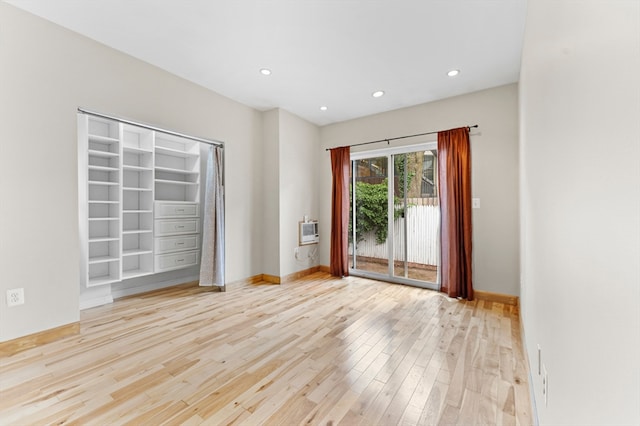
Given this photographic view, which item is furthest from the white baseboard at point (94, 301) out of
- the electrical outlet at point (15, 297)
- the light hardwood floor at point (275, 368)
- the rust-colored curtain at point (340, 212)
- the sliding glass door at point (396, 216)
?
the sliding glass door at point (396, 216)

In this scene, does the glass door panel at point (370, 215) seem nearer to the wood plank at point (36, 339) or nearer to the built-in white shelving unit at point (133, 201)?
the built-in white shelving unit at point (133, 201)

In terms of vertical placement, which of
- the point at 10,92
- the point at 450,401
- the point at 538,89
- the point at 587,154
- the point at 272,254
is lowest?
the point at 450,401

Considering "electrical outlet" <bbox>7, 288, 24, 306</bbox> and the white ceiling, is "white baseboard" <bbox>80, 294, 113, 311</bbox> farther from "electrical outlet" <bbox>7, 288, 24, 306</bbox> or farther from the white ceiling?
the white ceiling

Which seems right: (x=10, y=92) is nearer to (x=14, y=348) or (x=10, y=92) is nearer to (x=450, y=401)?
(x=14, y=348)

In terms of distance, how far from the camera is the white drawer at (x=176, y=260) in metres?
3.46

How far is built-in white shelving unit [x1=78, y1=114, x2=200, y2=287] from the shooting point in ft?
9.66

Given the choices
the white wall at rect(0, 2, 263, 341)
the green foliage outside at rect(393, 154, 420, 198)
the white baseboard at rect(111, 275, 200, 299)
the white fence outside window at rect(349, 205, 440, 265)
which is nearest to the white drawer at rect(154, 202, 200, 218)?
the white baseboard at rect(111, 275, 200, 299)

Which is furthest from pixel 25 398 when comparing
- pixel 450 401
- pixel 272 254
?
pixel 272 254

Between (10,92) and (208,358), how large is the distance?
2584mm

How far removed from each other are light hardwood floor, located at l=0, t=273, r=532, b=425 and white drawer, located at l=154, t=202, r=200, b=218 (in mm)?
1137

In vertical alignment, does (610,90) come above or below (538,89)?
below

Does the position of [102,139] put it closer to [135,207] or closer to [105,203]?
[105,203]

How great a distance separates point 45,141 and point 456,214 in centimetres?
429

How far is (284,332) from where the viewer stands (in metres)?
2.46
